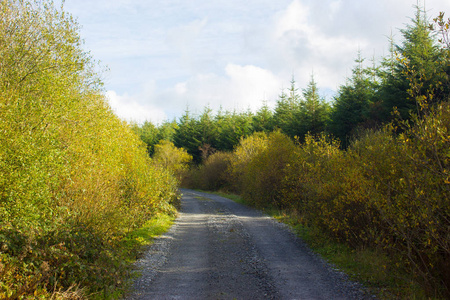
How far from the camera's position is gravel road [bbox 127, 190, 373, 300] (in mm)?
7883

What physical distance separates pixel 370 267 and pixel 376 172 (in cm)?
254

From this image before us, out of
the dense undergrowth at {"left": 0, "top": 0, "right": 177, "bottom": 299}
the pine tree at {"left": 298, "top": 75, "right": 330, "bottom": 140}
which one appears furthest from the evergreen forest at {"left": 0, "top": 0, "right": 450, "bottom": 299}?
the pine tree at {"left": 298, "top": 75, "right": 330, "bottom": 140}

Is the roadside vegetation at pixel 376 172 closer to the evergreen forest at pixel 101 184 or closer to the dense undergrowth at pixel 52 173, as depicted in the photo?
the evergreen forest at pixel 101 184

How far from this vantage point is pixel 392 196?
838 cm

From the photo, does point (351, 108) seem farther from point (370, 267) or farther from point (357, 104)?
point (370, 267)

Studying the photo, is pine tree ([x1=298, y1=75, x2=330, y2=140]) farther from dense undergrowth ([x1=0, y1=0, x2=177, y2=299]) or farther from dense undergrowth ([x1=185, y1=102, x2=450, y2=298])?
dense undergrowth ([x1=0, y1=0, x2=177, y2=299])

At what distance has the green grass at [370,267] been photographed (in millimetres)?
7312

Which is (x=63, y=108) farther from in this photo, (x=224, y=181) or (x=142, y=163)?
(x=224, y=181)

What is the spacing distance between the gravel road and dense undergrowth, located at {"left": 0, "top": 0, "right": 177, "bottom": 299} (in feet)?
3.30

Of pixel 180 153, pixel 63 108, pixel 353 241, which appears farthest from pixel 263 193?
pixel 180 153

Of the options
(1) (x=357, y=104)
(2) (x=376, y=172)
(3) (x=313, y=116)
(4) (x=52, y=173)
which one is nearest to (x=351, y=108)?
(1) (x=357, y=104)

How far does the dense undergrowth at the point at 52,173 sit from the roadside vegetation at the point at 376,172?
6660 mm

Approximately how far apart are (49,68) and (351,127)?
25867 mm

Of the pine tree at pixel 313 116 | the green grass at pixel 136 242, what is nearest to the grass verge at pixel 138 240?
the green grass at pixel 136 242
